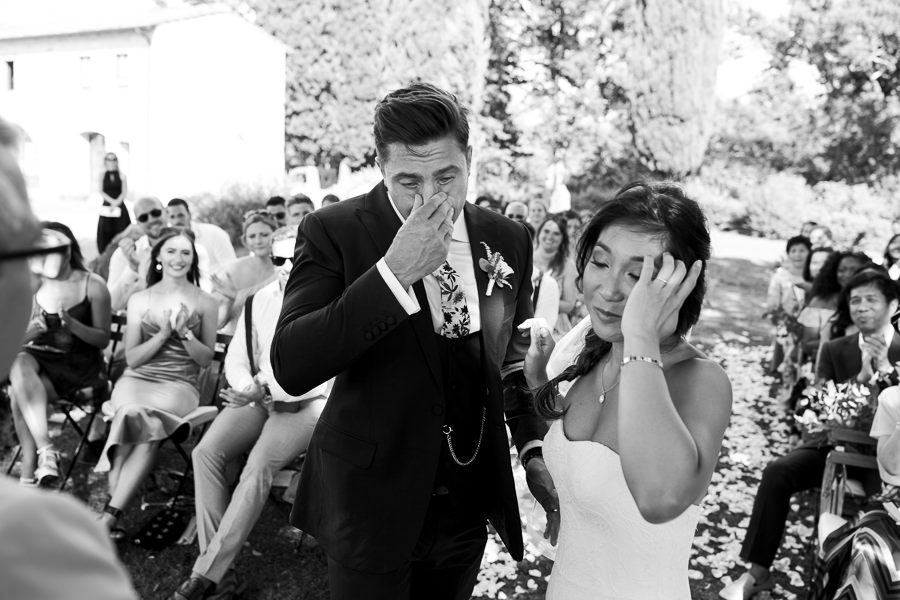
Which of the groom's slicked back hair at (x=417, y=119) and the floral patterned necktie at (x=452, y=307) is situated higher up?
the groom's slicked back hair at (x=417, y=119)

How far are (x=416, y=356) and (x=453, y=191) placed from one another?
51 cm

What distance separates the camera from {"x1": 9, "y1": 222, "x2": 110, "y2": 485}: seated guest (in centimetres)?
568

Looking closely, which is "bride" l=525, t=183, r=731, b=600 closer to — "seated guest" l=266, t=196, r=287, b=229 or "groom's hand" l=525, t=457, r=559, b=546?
"groom's hand" l=525, t=457, r=559, b=546

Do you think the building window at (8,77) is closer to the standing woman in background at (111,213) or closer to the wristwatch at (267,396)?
the standing woman in background at (111,213)

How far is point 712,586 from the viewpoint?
4895mm

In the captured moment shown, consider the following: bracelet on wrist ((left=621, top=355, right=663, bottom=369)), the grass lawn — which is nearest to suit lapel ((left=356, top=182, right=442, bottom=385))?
bracelet on wrist ((left=621, top=355, right=663, bottom=369))

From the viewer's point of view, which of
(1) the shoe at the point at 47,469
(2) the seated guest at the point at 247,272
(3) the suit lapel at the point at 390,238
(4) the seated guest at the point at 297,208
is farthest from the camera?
(4) the seated guest at the point at 297,208

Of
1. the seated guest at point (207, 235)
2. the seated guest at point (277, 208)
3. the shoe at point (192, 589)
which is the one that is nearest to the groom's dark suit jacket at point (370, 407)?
the shoe at point (192, 589)

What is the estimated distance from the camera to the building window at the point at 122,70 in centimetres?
3002

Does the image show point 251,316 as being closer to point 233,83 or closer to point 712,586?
point 712,586

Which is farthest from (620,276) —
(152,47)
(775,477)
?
(152,47)

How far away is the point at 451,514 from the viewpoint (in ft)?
8.20

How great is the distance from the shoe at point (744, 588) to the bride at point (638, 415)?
8.89ft

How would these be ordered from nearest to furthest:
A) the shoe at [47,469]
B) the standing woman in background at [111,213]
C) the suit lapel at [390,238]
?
the suit lapel at [390,238], the shoe at [47,469], the standing woman in background at [111,213]
